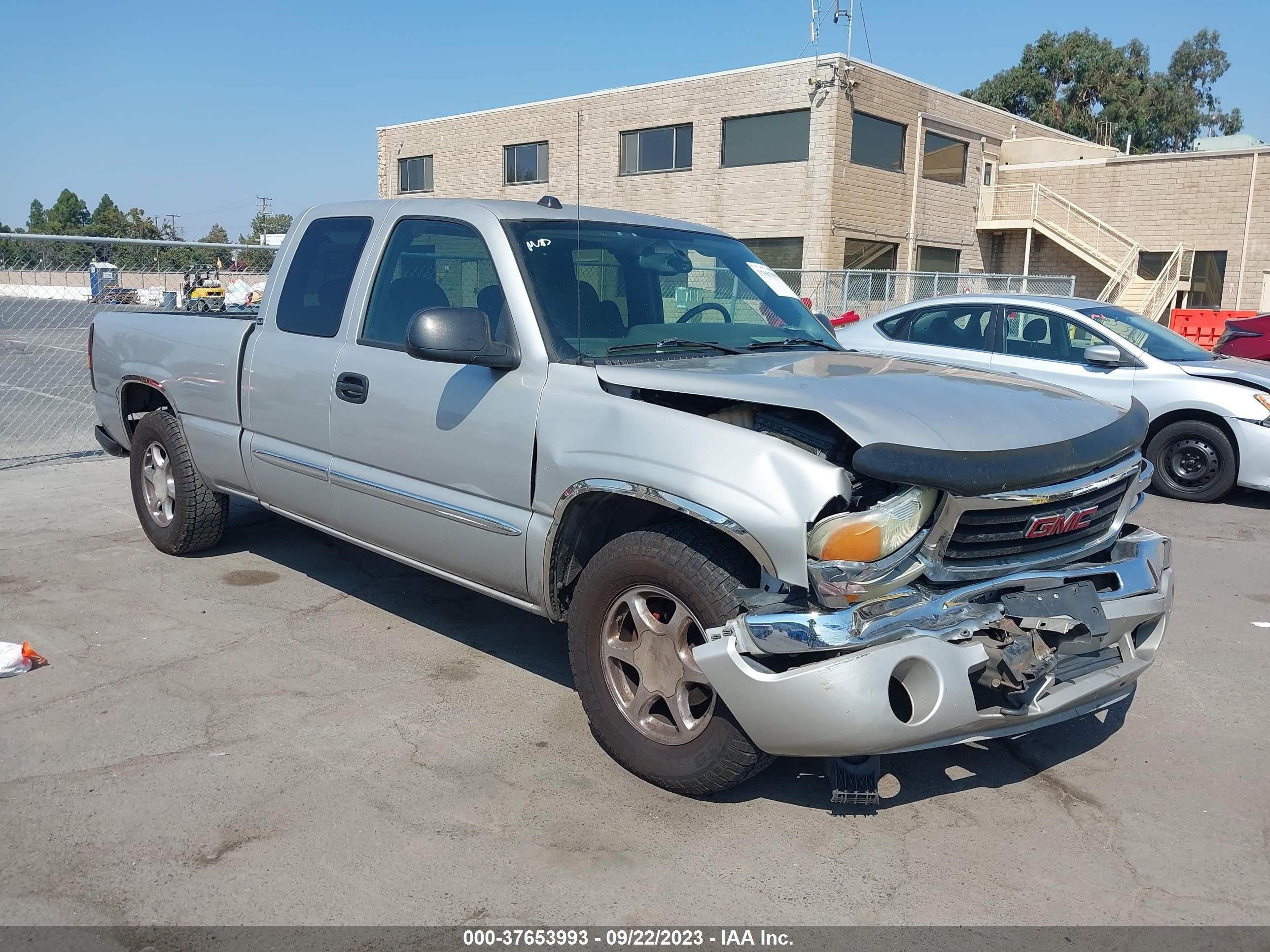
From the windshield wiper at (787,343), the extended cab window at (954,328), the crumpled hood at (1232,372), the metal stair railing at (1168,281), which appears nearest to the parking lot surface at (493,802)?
the windshield wiper at (787,343)

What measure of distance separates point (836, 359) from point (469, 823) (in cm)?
226

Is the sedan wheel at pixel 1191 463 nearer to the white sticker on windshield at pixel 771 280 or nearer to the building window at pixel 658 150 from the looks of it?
the white sticker on windshield at pixel 771 280

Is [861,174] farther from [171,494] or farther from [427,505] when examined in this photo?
[427,505]

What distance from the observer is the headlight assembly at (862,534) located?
3.04m

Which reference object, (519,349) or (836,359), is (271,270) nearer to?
(519,349)

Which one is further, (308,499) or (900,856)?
(308,499)

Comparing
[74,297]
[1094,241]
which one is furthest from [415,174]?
[74,297]

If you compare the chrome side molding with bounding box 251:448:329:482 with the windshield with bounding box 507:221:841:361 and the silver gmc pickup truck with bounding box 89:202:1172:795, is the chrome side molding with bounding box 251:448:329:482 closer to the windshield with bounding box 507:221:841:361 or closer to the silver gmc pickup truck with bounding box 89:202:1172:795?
the silver gmc pickup truck with bounding box 89:202:1172:795

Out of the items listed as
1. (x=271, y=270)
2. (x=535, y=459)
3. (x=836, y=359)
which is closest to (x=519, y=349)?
(x=535, y=459)

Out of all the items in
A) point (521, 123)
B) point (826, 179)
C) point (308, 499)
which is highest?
point (521, 123)

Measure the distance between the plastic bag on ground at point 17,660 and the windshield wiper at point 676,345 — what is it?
2926 millimetres

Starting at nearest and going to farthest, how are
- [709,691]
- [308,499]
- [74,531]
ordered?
[709,691] < [308,499] < [74,531]

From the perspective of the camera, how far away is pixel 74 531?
6934mm

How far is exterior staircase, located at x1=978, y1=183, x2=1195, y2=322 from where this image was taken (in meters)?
27.5
